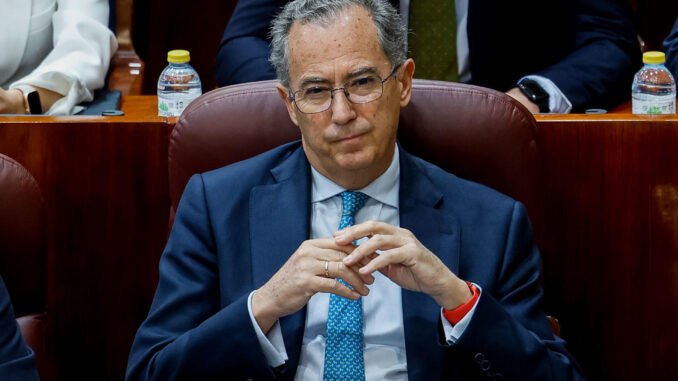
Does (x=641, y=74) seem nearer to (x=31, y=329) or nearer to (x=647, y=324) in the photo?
(x=647, y=324)

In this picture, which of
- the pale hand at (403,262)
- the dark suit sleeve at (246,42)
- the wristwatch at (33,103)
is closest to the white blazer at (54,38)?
the wristwatch at (33,103)

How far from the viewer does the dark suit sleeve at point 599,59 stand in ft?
5.78

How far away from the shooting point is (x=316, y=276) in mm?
1142

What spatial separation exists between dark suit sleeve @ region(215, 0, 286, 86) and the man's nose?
2.11ft

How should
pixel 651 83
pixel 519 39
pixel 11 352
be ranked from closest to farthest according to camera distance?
1. pixel 11 352
2. pixel 651 83
3. pixel 519 39

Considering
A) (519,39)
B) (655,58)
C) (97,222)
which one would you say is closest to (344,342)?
(97,222)

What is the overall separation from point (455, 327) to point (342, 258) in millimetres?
166

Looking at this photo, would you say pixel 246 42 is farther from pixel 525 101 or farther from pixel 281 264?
pixel 281 264

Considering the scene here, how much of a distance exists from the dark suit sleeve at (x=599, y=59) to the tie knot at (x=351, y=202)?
0.60m

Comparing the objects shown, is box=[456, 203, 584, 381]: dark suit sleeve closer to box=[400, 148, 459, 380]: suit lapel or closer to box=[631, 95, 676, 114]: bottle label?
box=[400, 148, 459, 380]: suit lapel

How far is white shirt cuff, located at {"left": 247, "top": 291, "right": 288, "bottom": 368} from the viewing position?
47.0 inches

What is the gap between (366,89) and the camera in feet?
4.07

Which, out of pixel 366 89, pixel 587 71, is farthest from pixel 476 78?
pixel 366 89

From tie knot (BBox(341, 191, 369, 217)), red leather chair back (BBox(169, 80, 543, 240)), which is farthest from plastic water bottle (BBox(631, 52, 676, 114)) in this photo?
tie knot (BBox(341, 191, 369, 217))
